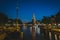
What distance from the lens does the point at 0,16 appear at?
17.1 meters

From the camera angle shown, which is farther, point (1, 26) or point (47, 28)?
point (47, 28)

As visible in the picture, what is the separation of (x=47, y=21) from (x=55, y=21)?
1.67 metres

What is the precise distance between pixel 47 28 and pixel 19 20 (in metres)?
7.47

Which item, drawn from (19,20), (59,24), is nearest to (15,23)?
(19,20)

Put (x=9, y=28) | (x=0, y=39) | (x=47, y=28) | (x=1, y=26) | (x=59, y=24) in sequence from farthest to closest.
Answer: (x=47, y=28), (x=59, y=24), (x=9, y=28), (x=1, y=26), (x=0, y=39)

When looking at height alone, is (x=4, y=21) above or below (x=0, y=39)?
above

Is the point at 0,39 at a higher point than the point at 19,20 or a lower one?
lower

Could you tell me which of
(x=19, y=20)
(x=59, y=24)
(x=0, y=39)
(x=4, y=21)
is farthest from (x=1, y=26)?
(x=59, y=24)

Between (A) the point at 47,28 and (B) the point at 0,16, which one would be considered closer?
(B) the point at 0,16

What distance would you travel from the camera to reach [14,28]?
19109mm

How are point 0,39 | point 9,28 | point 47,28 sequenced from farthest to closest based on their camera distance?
point 47,28 < point 9,28 < point 0,39

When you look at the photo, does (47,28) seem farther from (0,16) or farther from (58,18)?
(0,16)

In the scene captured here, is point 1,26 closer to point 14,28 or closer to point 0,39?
point 14,28

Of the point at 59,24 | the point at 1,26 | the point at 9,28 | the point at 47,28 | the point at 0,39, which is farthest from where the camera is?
the point at 47,28
